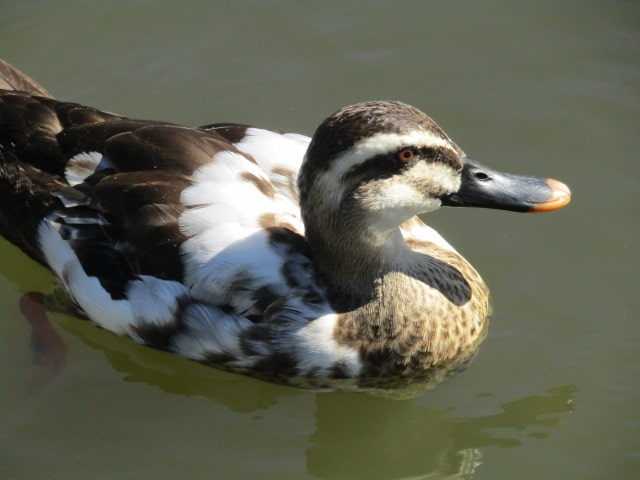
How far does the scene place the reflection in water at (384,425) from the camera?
6258 millimetres

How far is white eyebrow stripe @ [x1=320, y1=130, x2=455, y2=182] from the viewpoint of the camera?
5.56m

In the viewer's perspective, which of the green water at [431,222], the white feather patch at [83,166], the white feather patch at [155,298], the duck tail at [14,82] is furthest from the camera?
the duck tail at [14,82]

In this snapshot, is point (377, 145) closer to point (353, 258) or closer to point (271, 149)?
point (353, 258)

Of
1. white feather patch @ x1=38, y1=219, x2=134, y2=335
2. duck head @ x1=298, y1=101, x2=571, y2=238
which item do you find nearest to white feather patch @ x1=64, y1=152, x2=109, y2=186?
white feather patch @ x1=38, y1=219, x2=134, y2=335

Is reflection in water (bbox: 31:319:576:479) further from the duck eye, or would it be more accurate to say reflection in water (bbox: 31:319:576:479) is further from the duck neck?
the duck eye

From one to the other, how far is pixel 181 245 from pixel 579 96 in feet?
12.3

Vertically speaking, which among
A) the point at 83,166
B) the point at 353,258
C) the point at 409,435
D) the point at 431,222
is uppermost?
the point at 83,166

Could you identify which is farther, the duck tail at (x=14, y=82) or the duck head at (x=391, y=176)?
the duck tail at (x=14, y=82)

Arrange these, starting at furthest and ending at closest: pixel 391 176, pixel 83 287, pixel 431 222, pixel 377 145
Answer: pixel 431 222
pixel 83 287
pixel 391 176
pixel 377 145

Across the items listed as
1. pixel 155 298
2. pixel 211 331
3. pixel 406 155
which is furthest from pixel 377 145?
pixel 155 298

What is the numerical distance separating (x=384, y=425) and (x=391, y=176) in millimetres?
1648

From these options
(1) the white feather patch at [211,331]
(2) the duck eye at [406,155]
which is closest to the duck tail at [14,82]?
(1) the white feather patch at [211,331]

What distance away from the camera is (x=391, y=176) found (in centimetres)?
573

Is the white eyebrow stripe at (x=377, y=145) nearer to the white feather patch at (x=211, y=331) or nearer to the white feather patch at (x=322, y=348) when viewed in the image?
the white feather patch at (x=322, y=348)
